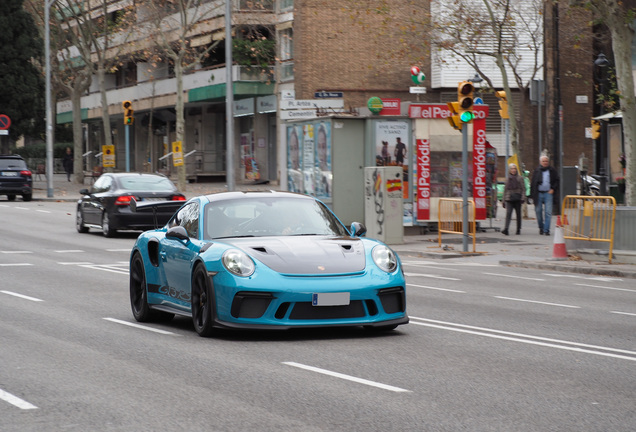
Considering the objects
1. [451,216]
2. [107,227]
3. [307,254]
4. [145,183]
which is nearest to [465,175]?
[451,216]

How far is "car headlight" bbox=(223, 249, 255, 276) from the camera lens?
988cm

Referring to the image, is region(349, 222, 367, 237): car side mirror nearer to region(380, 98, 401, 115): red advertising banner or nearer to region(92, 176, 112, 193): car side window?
region(380, 98, 401, 115): red advertising banner

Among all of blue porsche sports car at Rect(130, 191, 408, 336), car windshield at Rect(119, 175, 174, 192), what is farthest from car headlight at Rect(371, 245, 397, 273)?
car windshield at Rect(119, 175, 174, 192)

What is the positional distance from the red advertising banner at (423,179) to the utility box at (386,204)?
242 cm

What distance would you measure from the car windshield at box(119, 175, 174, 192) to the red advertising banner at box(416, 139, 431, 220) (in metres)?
6.01

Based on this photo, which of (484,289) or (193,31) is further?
(193,31)

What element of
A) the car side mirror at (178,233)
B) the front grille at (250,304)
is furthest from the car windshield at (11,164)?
the front grille at (250,304)

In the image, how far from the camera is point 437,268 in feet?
64.6

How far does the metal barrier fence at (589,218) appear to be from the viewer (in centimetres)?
2011

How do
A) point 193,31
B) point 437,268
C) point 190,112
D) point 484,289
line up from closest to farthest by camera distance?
point 484,289 < point 437,268 < point 193,31 < point 190,112

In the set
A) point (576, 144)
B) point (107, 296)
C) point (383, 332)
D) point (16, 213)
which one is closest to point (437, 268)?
point (107, 296)

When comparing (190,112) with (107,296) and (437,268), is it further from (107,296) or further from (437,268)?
(107,296)

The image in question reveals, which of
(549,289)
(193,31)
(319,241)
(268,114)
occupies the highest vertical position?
(193,31)

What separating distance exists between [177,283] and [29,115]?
49827mm
